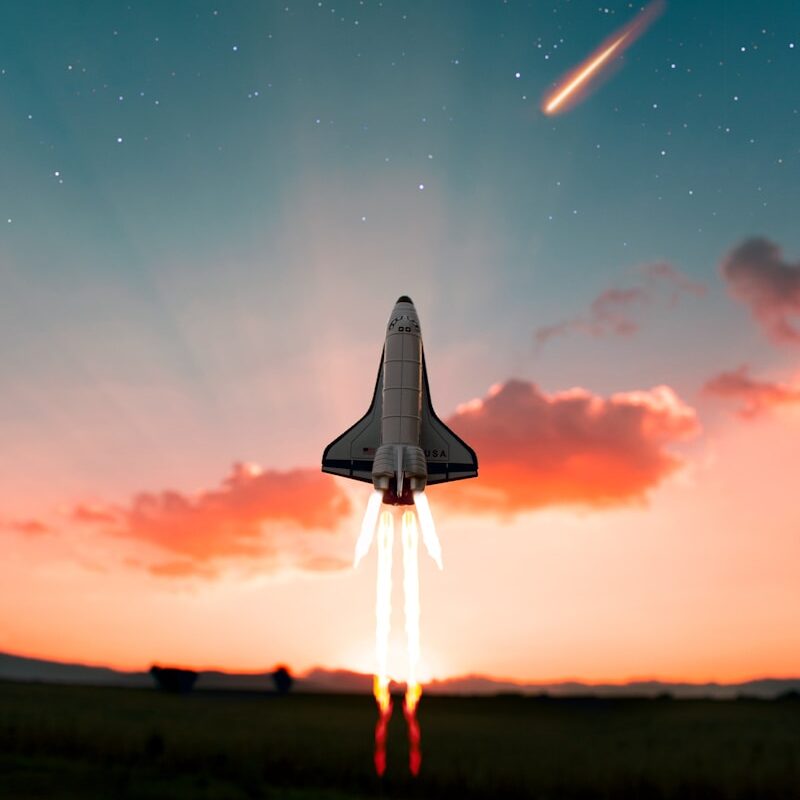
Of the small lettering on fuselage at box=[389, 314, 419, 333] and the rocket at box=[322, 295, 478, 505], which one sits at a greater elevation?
the small lettering on fuselage at box=[389, 314, 419, 333]

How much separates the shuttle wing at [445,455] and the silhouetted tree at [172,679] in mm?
77558

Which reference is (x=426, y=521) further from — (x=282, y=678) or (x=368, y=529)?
(x=282, y=678)

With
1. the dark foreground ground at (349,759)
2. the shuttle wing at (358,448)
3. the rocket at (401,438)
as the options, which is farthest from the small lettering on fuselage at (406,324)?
the dark foreground ground at (349,759)

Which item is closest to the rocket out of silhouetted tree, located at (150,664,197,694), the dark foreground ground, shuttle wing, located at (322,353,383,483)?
shuttle wing, located at (322,353,383,483)

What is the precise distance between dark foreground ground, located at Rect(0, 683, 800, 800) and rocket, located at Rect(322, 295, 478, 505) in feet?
51.4

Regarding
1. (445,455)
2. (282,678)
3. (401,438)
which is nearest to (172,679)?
(282,678)

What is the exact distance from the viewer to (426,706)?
9019 cm

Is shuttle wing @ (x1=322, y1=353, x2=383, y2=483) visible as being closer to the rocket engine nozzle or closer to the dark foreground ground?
the rocket engine nozzle

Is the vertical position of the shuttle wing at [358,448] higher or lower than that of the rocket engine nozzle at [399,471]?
higher

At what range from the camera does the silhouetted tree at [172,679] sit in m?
106

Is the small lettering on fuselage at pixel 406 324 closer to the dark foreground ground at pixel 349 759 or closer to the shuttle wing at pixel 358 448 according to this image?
the shuttle wing at pixel 358 448

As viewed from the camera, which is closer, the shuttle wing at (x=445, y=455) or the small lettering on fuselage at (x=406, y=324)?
the small lettering on fuselage at (x=406, y=324)

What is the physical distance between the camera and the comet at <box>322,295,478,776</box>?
37.3 m

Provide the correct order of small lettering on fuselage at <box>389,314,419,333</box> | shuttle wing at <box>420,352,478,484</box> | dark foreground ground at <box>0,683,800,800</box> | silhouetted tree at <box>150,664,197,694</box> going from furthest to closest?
1. silhouetted tree at <box>150,664,197,694</box>
2. shuttle wing at <box>420,352,478,484</box>
3. dark foreground ground at <box>0,683,800,800</box>
4. small lettering on fuselage at <box>389,314,419,333</box>
